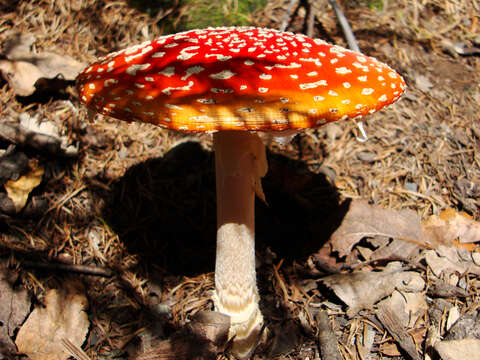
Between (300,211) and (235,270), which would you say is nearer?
(235,270)

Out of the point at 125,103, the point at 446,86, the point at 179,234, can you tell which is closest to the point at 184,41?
the point at 125,103

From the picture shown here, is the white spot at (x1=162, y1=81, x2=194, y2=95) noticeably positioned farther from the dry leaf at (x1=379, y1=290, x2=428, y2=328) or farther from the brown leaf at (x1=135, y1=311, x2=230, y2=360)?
the dry leaf at (x1=379, y1=290, x2=428, y2=328)

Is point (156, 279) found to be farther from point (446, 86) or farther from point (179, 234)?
point (446, 86)

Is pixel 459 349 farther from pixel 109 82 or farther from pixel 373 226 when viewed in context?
pixel 109 82

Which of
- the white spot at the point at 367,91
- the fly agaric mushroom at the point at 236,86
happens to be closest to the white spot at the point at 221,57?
the fly agaric mushroom at the point at 236,86

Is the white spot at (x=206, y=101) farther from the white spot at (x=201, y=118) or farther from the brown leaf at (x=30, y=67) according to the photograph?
the brown leaf at (x=30, y=67)

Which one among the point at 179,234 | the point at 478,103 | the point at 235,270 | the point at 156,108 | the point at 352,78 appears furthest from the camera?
the point at 478,103
